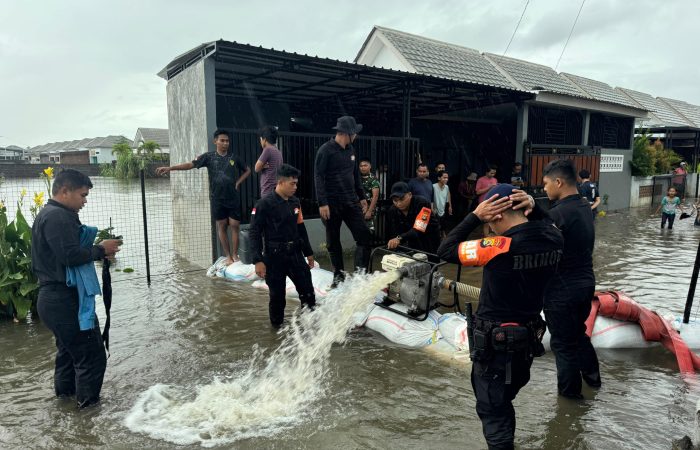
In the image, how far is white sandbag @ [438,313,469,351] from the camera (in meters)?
4.44

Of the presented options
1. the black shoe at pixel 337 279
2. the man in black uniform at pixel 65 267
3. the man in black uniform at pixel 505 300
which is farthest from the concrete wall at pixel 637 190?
the man in black uniform at pixel 65 267

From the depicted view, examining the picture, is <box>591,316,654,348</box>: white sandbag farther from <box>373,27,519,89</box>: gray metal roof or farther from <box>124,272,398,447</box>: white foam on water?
<box>373,27,519,89</box>: gray metal roof

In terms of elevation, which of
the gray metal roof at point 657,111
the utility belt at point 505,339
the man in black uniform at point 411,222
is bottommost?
the utility belt at point 505,339

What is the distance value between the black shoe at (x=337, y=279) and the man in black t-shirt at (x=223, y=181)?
237cm

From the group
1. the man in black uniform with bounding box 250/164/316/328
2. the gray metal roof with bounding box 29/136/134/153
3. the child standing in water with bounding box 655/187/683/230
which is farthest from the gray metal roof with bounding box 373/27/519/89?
the gray metal roof with bounding box 29/136/134/153

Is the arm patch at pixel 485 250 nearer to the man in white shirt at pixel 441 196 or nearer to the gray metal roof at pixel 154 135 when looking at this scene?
the man in white shirt at pixel 441 196

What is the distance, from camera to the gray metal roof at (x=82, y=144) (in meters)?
63.4

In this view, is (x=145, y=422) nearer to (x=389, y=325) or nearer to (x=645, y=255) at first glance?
(x=389, y=325)

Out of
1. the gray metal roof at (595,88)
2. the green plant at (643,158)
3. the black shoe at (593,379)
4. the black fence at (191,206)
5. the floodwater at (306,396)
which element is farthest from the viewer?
the green plant at (643,158)

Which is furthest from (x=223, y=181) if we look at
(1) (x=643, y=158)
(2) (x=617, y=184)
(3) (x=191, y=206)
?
(1) (x=643, y=158)

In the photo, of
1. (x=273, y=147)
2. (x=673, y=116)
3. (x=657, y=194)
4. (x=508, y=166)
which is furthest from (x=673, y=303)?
(x=673, y=116)

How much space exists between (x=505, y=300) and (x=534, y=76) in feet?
50.6

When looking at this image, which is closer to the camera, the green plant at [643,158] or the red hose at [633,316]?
the red hose at [633,316]

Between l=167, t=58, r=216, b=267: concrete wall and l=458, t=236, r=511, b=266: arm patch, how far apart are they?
604 centimetres
